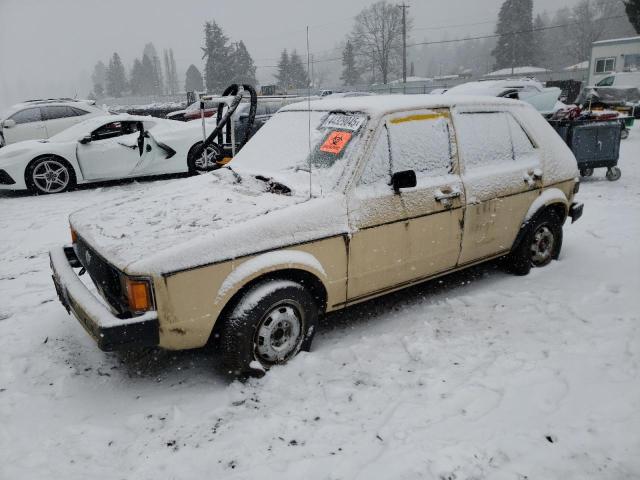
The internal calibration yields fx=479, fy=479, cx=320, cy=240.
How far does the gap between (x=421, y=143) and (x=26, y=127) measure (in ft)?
40.3

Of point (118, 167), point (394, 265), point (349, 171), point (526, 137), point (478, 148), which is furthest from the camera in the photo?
point (118, 167)

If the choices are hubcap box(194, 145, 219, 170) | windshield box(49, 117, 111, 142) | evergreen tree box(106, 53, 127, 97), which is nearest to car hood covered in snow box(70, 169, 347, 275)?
windshield box(49, 117, 111, 142)

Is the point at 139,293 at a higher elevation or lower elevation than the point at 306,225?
lower

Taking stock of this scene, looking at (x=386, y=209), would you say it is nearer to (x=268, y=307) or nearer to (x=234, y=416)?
(x=268, y=307)

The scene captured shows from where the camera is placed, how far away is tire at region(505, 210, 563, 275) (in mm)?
4641

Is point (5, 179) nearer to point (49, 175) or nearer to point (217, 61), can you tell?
point (49, 175)

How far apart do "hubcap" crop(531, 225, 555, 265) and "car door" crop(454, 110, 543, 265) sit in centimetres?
46

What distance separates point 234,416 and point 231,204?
4.61 feet

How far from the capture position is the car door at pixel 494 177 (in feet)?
13.1

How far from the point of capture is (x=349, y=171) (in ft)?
11.0

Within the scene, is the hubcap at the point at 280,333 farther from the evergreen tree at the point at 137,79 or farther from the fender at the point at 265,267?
the evergreen tree at the point at 137,79

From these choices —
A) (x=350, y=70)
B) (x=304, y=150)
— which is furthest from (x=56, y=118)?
(x=350, y=70)

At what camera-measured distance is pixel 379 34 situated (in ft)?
233

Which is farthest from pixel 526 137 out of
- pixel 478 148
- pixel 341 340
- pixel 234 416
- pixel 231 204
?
pixel 234 416
